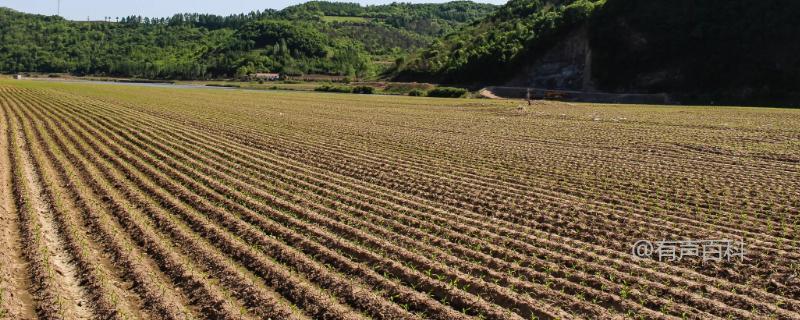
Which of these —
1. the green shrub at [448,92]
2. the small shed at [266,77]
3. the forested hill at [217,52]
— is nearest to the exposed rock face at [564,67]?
the green shrub at [448,92]

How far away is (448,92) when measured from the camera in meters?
69.5

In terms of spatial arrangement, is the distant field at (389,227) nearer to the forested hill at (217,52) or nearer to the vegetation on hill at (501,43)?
the vegetation on hill at (501,43)

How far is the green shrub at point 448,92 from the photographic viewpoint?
68312mm

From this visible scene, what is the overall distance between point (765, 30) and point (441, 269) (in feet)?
198

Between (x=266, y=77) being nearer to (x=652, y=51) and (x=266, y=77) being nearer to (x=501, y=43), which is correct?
(x=501, y=43)

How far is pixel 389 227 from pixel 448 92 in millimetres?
59182

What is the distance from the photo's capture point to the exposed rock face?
68.9 m

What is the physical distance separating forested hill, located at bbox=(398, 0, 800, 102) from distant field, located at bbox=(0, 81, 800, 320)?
121 ft

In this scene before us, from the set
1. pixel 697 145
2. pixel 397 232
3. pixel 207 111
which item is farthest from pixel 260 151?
pixel 207 111

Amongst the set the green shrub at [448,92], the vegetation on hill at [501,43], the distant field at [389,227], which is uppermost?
the vegetation on hill at [501,43]

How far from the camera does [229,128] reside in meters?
28.7

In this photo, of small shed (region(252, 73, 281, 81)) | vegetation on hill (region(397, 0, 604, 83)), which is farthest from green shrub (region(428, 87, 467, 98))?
small shed (region(252, 73, 281, 81))

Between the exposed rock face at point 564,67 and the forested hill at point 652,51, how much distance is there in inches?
5.1

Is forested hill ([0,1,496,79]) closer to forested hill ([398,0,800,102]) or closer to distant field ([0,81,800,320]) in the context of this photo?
forested hill ([398,0,800,102])
